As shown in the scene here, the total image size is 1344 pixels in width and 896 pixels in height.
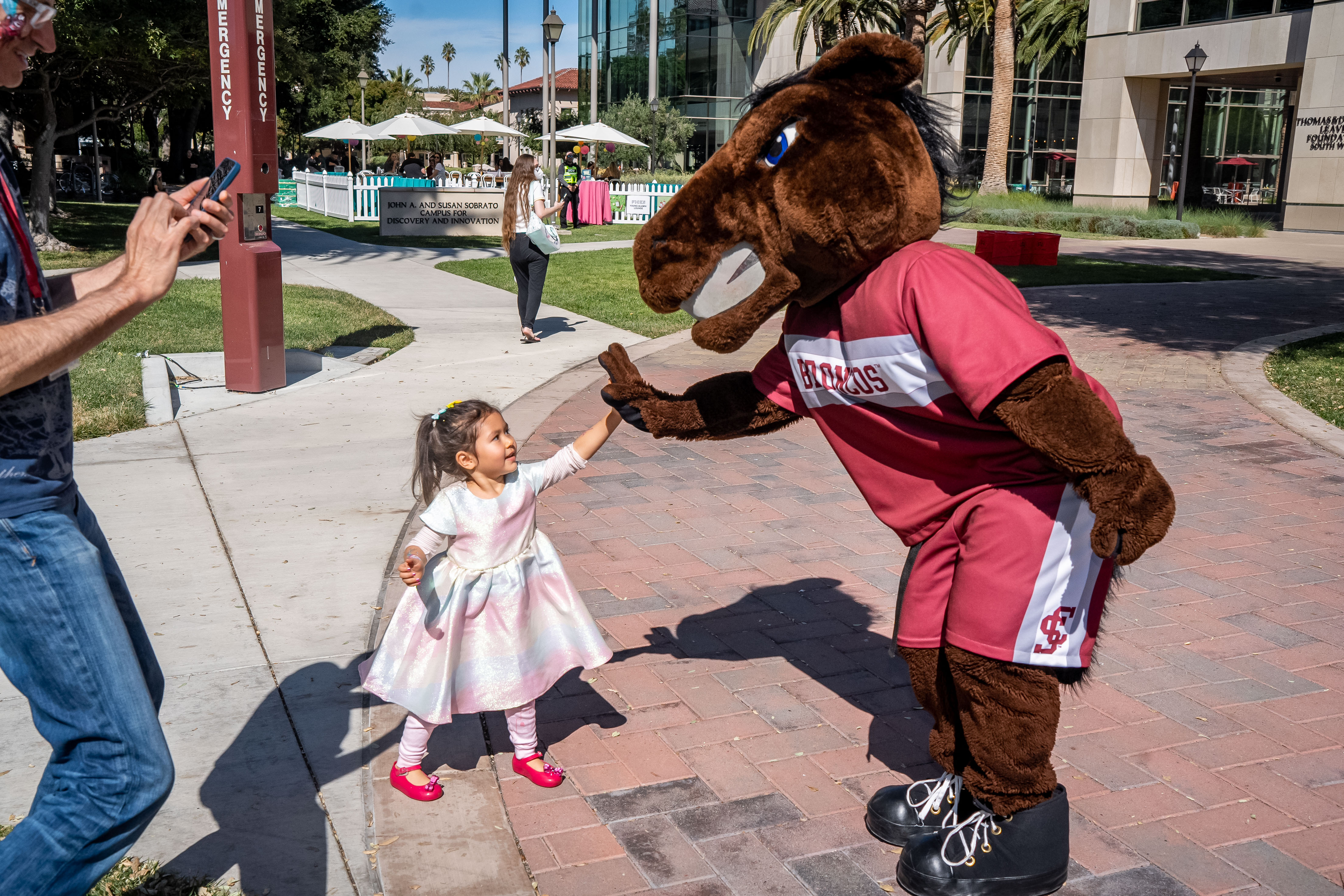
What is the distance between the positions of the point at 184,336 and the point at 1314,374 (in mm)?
9890

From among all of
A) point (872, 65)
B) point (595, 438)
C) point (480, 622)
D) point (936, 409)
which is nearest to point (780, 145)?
point (872, 65)

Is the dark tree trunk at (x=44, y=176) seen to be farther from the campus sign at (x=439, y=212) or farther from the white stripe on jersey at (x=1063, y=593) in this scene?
the white stripe on jersey at (x=1063, y=593)

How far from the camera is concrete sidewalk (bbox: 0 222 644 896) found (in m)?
3.09

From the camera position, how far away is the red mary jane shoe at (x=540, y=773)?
334 centimetres

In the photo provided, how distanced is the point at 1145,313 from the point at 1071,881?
38.4ft

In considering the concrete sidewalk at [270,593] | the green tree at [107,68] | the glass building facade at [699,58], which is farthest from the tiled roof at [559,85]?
the concrete sidewalk at [270,593]

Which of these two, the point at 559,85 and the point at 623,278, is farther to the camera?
the point at 559,85

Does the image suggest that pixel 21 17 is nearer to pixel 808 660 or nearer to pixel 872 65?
pixel 872 65

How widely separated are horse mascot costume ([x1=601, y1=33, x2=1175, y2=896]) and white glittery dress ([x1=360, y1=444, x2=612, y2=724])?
0.77m

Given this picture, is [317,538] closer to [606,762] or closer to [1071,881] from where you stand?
[606,762]

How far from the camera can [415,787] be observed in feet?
10.7

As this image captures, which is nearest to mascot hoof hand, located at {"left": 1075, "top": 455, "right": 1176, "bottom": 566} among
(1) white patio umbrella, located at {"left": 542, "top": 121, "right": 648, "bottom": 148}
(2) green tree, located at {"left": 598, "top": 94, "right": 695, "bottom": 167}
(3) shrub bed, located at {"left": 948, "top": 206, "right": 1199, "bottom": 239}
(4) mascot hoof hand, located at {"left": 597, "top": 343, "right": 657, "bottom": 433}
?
(4) mascot hoof hand, located at {"left": 597, "top": 343, "right": 657, "bottom": 433}

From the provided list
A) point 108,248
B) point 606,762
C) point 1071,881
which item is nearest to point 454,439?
point 606,762

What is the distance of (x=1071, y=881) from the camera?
2951mm
